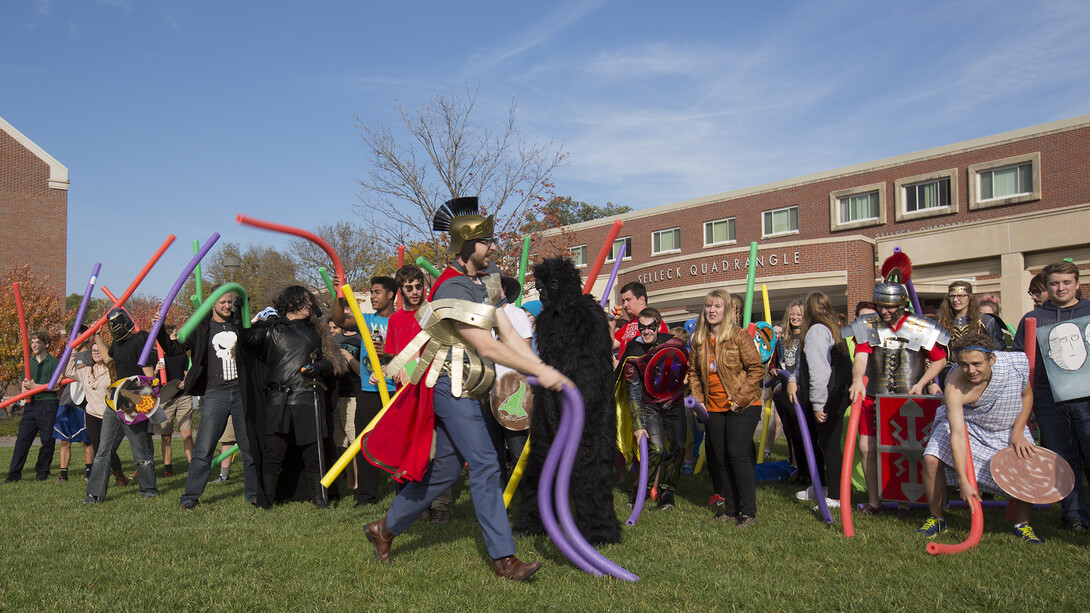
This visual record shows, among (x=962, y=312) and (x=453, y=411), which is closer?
(x=453, y=411)

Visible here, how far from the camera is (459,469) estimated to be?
168 inches

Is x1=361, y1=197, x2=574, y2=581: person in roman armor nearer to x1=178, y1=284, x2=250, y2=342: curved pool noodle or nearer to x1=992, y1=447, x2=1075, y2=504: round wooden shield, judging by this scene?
x1=178, y1=284, x2=250, y2=342: curved pool noodle

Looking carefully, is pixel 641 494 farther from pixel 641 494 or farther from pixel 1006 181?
pixel 1006 181

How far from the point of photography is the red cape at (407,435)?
4176 millimetres

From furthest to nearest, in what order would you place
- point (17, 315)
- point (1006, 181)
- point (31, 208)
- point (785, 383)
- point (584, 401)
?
point (31, 208), point (1006, 181), point (17, 315), point (785, 383), point (584, 401)

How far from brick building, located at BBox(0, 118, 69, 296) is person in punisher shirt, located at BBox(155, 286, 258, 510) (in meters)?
29.2

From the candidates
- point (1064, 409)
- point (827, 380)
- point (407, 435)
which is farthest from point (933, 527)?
point (407, 435)

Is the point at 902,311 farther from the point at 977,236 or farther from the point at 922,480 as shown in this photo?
the point at 977,236

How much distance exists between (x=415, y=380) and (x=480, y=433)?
47cm

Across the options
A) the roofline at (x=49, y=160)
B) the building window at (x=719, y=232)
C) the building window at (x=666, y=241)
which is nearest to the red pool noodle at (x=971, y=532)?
the building window at (x=719, y=232)

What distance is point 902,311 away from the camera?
18.3 feet

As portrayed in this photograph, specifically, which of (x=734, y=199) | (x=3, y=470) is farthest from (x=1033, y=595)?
(x=734, y=199)

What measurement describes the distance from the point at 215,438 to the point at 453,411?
3707 millimetres

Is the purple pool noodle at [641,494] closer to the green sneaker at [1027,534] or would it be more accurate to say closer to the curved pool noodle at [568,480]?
the curved pool noodle at [568,480]
